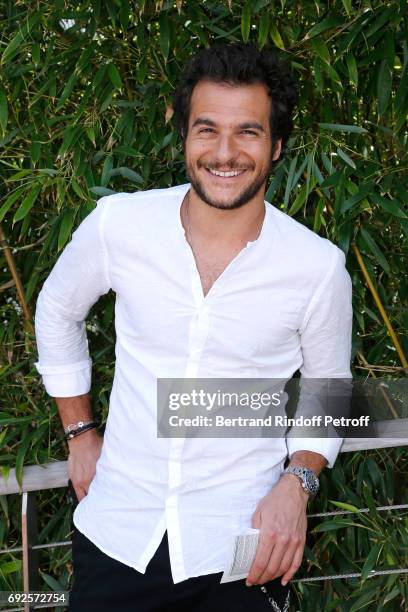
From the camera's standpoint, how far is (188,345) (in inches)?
79.3

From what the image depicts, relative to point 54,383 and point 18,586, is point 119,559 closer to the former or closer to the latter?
point 54,383

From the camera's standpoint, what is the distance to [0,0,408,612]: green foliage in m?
2.31

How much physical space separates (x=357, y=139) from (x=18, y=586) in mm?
1539

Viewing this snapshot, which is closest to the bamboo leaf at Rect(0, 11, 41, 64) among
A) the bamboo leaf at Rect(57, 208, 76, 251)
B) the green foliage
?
the green foliage

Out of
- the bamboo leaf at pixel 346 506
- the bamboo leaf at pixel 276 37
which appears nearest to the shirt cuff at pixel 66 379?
the bamboo leaf at pixel 346 506

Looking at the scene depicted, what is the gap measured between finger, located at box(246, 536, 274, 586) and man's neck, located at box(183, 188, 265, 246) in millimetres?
637

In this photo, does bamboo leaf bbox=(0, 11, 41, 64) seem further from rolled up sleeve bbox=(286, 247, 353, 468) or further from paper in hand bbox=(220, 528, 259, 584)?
paper in hand bbox=(220, 528, 259, 584)

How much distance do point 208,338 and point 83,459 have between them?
0.51 meters

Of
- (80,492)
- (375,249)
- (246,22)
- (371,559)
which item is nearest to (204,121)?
(246,22)

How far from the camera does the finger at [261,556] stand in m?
1.96

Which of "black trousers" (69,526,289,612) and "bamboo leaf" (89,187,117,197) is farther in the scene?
"bamboo leaf" (89,187,117,197)

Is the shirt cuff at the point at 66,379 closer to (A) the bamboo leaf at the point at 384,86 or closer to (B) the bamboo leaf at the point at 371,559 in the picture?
(B) the bamboo leaf at the point at 371,559

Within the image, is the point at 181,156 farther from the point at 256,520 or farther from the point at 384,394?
the point at 256,520

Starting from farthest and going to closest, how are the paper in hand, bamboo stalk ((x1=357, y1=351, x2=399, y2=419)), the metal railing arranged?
1. bamboo stalk ((x1=357, y1=351, x2=399, y2=419))
2. the metal railing
3. the paper in hand
